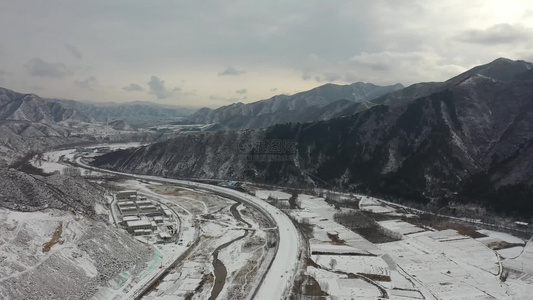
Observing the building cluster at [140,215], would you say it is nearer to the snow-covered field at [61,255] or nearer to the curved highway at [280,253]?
the snow-covered field at [61,255]

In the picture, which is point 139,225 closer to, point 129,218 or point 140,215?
point 129,218

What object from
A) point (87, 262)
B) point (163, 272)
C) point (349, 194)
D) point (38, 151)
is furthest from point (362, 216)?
point (38, 151)

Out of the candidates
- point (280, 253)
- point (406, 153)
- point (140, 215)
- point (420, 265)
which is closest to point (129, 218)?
point (140, 215)

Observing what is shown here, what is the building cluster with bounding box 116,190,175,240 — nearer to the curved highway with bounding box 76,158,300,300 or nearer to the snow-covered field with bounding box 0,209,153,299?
the snow-covered field with bounding box 0,209,153,299

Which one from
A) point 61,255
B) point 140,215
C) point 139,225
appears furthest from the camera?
point 140,215

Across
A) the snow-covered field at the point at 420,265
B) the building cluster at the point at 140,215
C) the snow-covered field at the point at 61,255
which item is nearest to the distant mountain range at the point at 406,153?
the snow-covered field at the point at 420,265

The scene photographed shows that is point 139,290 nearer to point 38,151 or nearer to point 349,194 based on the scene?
point 349,194
